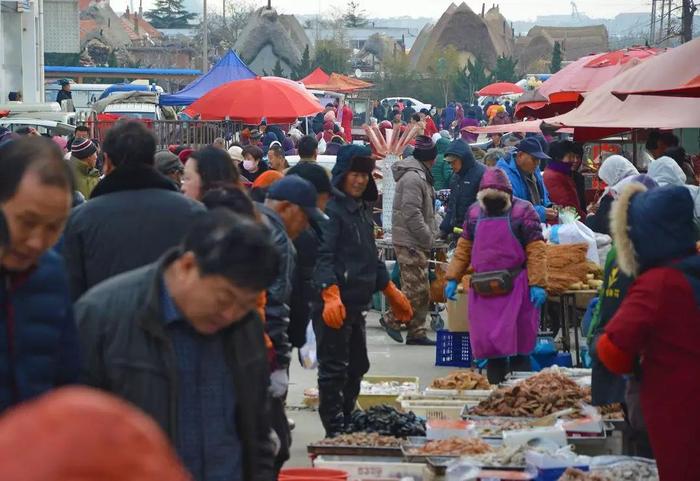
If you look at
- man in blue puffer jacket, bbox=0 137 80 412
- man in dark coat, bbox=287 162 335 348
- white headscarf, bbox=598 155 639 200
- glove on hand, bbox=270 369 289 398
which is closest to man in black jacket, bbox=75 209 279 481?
man in blue puffer jacket, bbox=0 137 80 412

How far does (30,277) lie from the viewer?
11.7ft

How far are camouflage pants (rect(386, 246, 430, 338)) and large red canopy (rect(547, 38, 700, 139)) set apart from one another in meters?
2.00

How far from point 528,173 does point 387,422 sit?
5100 millimetres

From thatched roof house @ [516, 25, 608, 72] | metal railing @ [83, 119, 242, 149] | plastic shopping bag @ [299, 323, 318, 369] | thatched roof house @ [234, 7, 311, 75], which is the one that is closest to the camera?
plastic shopping bag @ [299, 323, 318, 369]

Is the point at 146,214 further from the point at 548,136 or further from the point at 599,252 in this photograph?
the point at 548,136

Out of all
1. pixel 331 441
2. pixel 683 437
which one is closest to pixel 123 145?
pixel 683 437

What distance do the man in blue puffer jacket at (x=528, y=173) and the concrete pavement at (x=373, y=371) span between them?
175cm

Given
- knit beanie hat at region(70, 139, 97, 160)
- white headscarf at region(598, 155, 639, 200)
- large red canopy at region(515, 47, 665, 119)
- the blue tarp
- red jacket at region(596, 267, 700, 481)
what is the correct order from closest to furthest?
red jacket at region(596, 267, 700, 481) → white headscarf at region(598, 155, 639, 200) → knit beanie hat at region(70, 139, 97, 160) → large red canopy at region(515, 47, 665, 119) → the blue tarp

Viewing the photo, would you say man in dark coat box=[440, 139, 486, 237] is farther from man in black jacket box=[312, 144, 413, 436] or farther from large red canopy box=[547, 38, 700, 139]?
man in black jacket box=[312, 144, 413, 436]

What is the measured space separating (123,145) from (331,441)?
3058 mm

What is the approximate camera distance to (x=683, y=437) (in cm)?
555

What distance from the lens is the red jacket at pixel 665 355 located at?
215 inches

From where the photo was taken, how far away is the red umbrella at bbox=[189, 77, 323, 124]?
61.8 feet

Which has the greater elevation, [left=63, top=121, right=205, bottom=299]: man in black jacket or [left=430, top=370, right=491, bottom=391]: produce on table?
[left=63, top=121, right=205, bottom=299]: man in black jacket
